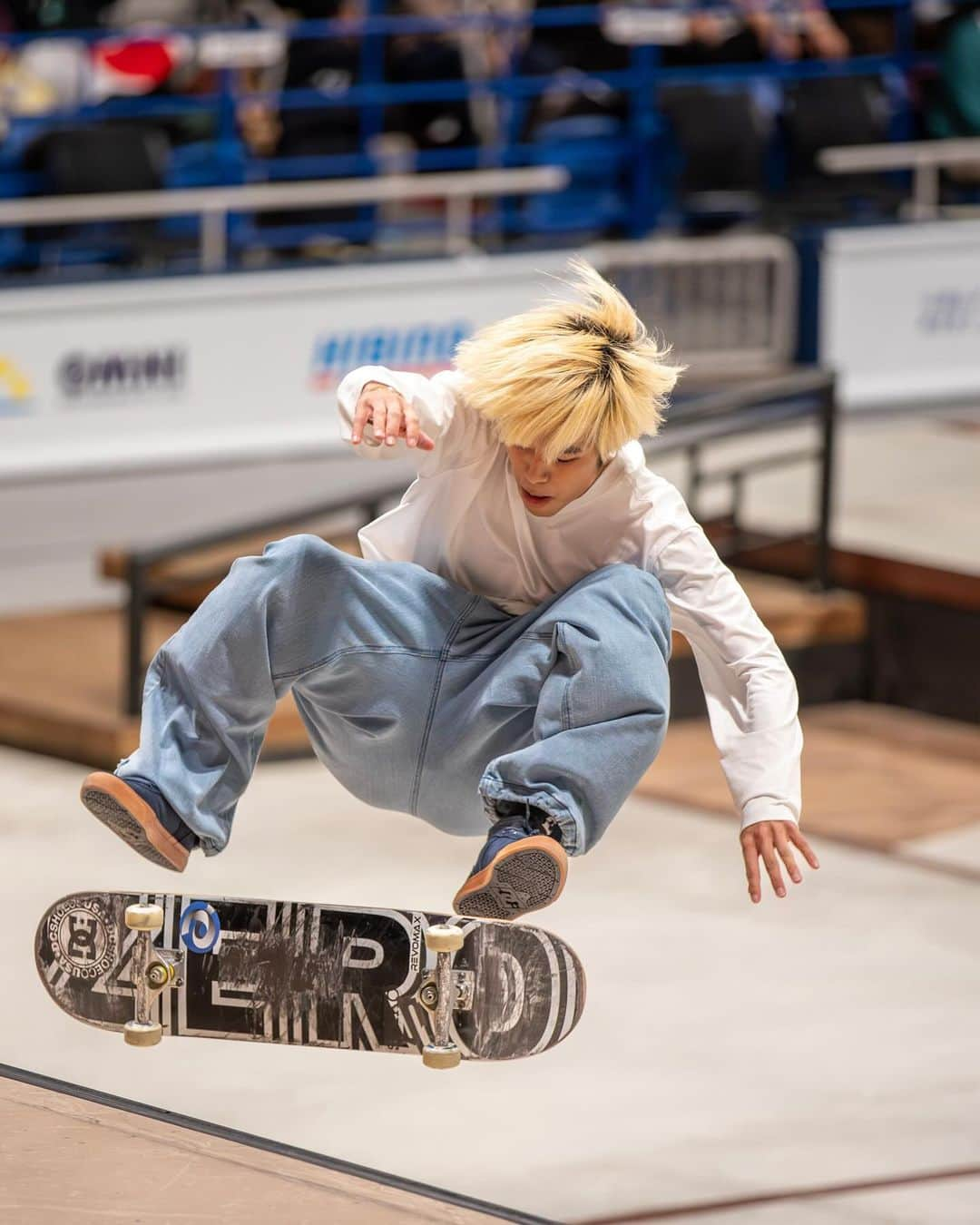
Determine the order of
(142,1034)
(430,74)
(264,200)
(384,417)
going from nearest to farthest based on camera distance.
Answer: (384,417) < (142,1034) < (264,200) < (430,74)

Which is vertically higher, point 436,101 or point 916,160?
point 436,101

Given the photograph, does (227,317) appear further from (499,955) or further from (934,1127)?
(499,955)

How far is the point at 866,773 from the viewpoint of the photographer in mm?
7355

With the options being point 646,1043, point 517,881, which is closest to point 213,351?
point 646,1043

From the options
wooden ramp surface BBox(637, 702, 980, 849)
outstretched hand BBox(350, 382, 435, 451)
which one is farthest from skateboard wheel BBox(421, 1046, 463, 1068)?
wooden ramp surface BBox(637, 702, 980, 849)

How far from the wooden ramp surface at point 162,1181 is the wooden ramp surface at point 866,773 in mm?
3573

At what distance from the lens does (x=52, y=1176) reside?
3320mm

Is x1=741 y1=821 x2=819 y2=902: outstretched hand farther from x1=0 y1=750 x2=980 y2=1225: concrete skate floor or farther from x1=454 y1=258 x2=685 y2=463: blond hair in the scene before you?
x1=0 y1=750 x2=980 y2=1225: concrete skate floor

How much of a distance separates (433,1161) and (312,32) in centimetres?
560

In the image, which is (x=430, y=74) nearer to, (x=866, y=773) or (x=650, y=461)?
(x=650, y=461)

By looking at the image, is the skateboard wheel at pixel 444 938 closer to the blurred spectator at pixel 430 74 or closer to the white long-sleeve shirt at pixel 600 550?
the white long-sleeve shirt at pixel 600 550

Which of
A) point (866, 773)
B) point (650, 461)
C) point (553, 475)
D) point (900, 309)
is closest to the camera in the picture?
point (553, 475)

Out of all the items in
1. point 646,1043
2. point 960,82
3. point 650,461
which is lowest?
point 646,1043

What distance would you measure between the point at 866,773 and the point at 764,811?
14.1ft
